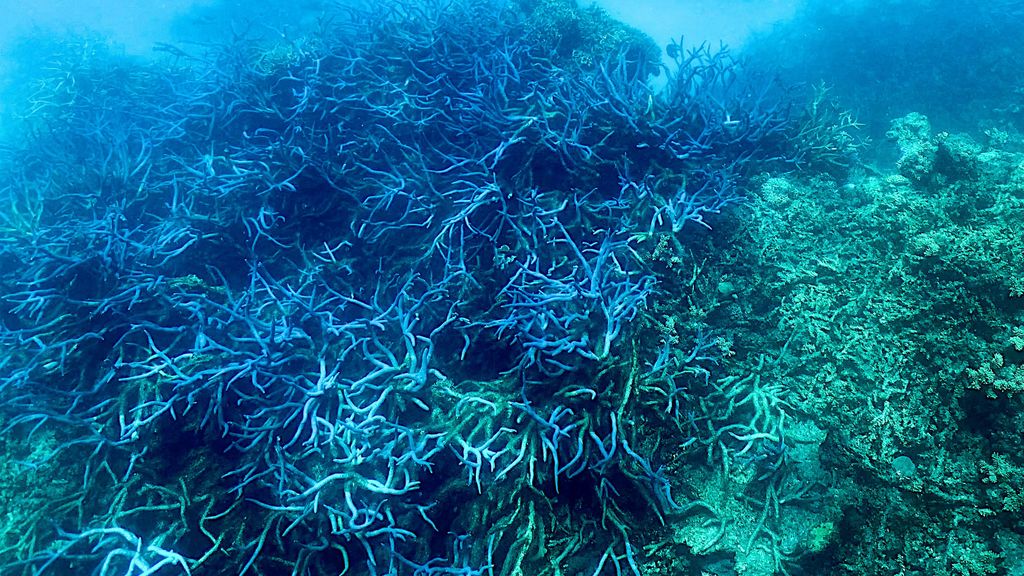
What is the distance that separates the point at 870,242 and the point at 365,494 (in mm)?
3131

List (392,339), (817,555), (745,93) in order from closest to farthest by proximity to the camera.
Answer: (817,555) → (392,339) → (745,93)

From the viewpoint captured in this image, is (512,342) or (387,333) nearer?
(512,342)

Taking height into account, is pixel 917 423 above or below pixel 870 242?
below

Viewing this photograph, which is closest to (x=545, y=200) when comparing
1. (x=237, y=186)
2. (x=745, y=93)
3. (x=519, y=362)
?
(x=519, y=362)

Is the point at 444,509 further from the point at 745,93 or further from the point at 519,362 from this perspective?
the point at 745,93

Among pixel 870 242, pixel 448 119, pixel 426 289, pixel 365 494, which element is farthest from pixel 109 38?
pixel 870 242

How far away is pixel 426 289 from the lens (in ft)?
9.50

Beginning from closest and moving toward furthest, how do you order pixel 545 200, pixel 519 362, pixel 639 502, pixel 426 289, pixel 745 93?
pixel 639 502 < pixel 519 362 < pixel 426 289 < pixel 545 200 < pixel 745 93

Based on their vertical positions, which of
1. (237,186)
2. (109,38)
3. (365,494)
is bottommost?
(109,38)

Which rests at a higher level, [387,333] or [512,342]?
[512,342]

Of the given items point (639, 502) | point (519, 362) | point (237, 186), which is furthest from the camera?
point (237, 186)

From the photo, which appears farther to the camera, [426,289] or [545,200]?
[545,200]

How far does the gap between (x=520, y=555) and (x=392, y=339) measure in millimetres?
1266

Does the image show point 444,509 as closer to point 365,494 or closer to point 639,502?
point 365,494
